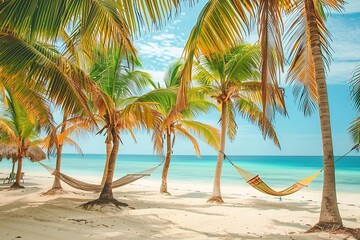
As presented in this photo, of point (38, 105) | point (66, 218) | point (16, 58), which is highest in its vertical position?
point (16, 58)

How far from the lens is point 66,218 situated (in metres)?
4.59

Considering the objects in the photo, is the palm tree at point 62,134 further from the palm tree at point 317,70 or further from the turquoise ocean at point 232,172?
the palm tree at point 317,70

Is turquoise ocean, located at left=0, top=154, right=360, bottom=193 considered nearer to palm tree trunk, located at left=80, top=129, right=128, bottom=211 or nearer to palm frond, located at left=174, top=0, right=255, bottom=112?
palm tree trunk, located at left=80, top=129, right=128, bottom=211

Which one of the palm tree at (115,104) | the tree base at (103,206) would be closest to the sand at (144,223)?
the tree base at (103,206)

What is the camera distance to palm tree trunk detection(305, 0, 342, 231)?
3.83 meters

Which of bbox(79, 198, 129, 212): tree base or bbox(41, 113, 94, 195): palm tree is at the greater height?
bbox(41, 113, 94, 195): palm tree

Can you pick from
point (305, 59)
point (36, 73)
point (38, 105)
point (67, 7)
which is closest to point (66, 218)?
point (38, 105)

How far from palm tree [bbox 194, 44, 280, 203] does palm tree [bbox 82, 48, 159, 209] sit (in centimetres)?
141

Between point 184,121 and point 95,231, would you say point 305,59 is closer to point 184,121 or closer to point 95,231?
point 95,231

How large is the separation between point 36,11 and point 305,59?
3491 millimetres

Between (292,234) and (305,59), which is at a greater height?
(305,59)

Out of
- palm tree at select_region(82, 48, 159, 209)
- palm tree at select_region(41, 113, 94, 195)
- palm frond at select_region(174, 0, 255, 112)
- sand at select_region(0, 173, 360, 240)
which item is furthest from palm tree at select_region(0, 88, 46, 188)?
palm frond at select_region(174, 0, 255, 112)

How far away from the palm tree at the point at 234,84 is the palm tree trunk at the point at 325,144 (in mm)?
2349

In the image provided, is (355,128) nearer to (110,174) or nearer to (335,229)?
(335,229)
